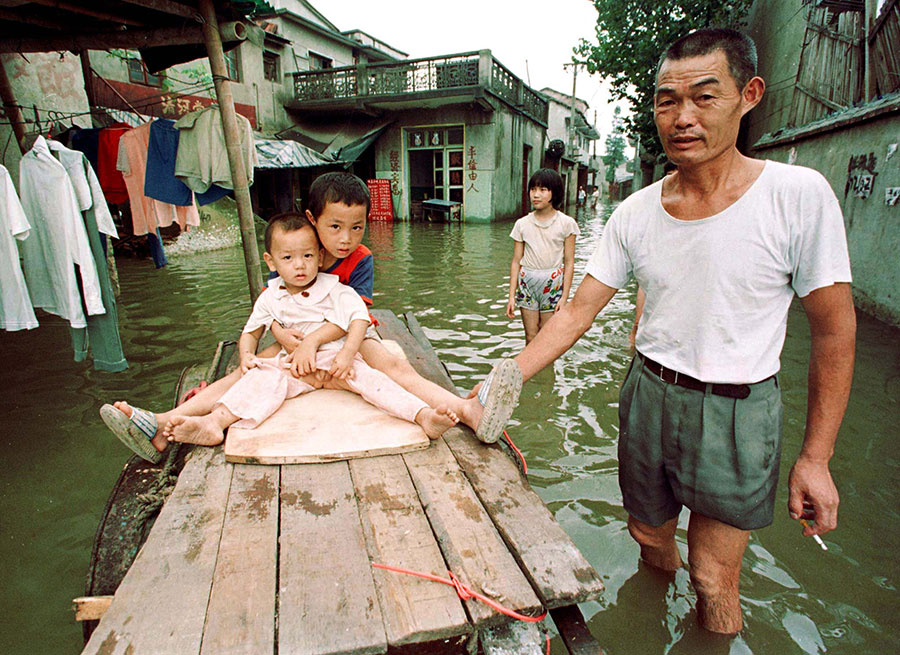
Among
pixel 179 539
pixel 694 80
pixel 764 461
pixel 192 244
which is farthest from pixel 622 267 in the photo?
pixel 192 244

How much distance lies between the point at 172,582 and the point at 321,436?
0.89 meters

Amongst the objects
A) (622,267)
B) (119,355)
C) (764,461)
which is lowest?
(119,355)

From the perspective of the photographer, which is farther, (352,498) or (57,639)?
(57,639)

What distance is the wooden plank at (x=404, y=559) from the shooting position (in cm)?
136

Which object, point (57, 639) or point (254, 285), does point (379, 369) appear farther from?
point (254, 285)

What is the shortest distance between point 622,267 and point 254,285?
160 inches

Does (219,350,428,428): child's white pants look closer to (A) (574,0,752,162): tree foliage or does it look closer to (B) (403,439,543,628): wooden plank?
(B) (403,439,543,628): wooden plank

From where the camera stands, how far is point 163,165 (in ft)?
16.1

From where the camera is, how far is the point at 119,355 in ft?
12.2

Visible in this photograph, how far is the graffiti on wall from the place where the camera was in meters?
6.24

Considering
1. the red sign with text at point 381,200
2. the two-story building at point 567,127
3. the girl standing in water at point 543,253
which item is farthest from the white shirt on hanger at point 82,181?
the two-story building at point 567,127

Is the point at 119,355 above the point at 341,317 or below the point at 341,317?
below

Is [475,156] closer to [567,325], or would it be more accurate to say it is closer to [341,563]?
[567,325]

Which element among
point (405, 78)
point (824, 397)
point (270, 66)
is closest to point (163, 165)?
point (824, 397)
